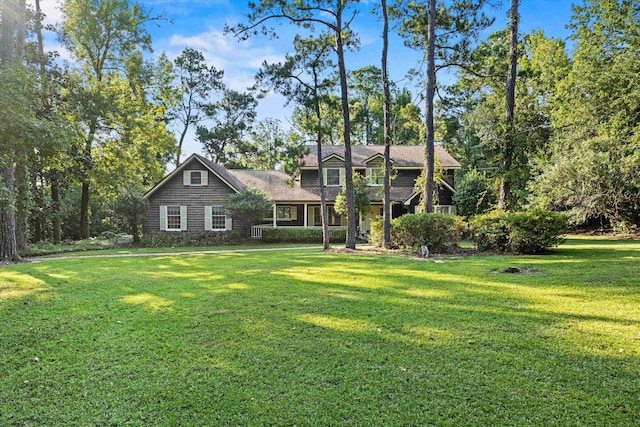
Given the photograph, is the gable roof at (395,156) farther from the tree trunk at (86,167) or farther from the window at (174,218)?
the tree trunk at (86,167)

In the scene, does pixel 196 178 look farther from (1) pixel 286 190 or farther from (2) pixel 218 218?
(1) pixel 286 190

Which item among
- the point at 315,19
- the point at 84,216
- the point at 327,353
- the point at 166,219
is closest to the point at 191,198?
the point at 166,219

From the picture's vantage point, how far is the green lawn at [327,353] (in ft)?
9.22

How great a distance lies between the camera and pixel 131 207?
777 inches

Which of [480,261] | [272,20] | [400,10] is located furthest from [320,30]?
[480,261]

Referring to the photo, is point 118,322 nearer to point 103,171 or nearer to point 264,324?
point 264,324

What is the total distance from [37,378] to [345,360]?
3100 mm

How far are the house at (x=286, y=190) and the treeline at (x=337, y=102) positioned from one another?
7.20 ft

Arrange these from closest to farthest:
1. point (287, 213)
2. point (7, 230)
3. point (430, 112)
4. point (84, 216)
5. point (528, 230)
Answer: point (528, 230) → point (7, 230) → point (430, 112) → point (84, 216) → point (287, 213)

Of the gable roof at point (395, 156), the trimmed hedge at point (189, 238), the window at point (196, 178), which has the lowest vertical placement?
the trimmed hedge at point (189, 238)

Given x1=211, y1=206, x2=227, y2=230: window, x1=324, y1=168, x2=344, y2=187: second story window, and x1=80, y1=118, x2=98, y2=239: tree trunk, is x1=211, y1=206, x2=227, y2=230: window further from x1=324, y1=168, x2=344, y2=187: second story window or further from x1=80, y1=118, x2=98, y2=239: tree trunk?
x1=324, y1=168, x2=344, y2=187: second story window

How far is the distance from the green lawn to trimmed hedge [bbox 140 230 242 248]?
13365mm

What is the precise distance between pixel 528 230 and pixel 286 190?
16.8m

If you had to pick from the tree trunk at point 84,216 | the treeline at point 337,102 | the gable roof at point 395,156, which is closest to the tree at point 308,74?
the treeline at point 337,102
